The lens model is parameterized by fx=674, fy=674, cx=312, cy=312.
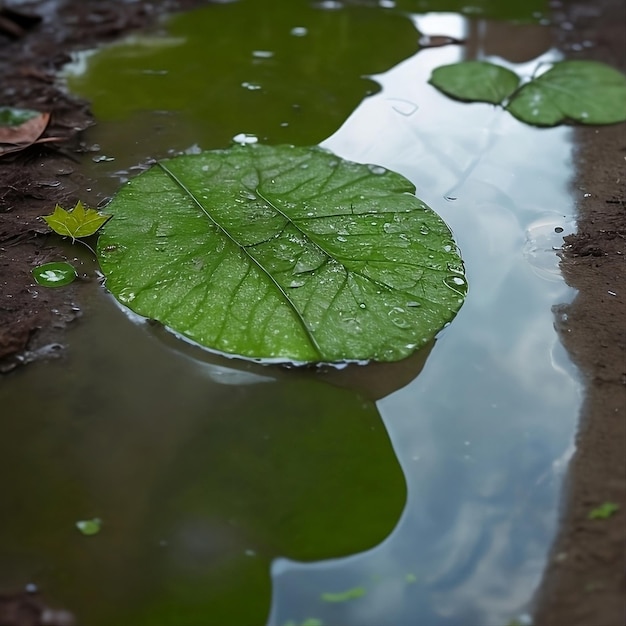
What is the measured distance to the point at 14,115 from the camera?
1638 millimetres

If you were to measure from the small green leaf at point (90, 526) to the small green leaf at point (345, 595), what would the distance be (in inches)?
11.7

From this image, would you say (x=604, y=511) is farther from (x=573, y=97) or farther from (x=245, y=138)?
(x=573, y=97)

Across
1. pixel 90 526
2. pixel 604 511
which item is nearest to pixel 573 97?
pixel 604 511

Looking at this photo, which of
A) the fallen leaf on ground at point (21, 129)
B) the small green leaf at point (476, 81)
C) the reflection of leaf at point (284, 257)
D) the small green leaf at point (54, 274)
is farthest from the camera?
the small green leaf at point (476, 81)

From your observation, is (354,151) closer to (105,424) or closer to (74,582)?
(105,424)

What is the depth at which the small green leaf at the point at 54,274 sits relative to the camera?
1164mm

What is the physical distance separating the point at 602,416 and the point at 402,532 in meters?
0.35

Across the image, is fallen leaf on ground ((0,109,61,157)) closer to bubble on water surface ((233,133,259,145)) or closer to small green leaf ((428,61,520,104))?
bubble on water surface ((233,133,259,145))

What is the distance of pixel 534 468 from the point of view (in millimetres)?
917

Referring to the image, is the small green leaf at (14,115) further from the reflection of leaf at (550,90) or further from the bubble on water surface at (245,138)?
the reflection of leaf at (550,90)

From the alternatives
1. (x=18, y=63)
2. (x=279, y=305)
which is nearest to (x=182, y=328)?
(x=279, y=305)

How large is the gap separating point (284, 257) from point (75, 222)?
0.39 metres

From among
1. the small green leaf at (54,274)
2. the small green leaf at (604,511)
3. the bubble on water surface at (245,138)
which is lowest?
the small green leaf at (604,511)

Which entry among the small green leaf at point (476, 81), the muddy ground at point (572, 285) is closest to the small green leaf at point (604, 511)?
the muddy ground at point (572, 285)
